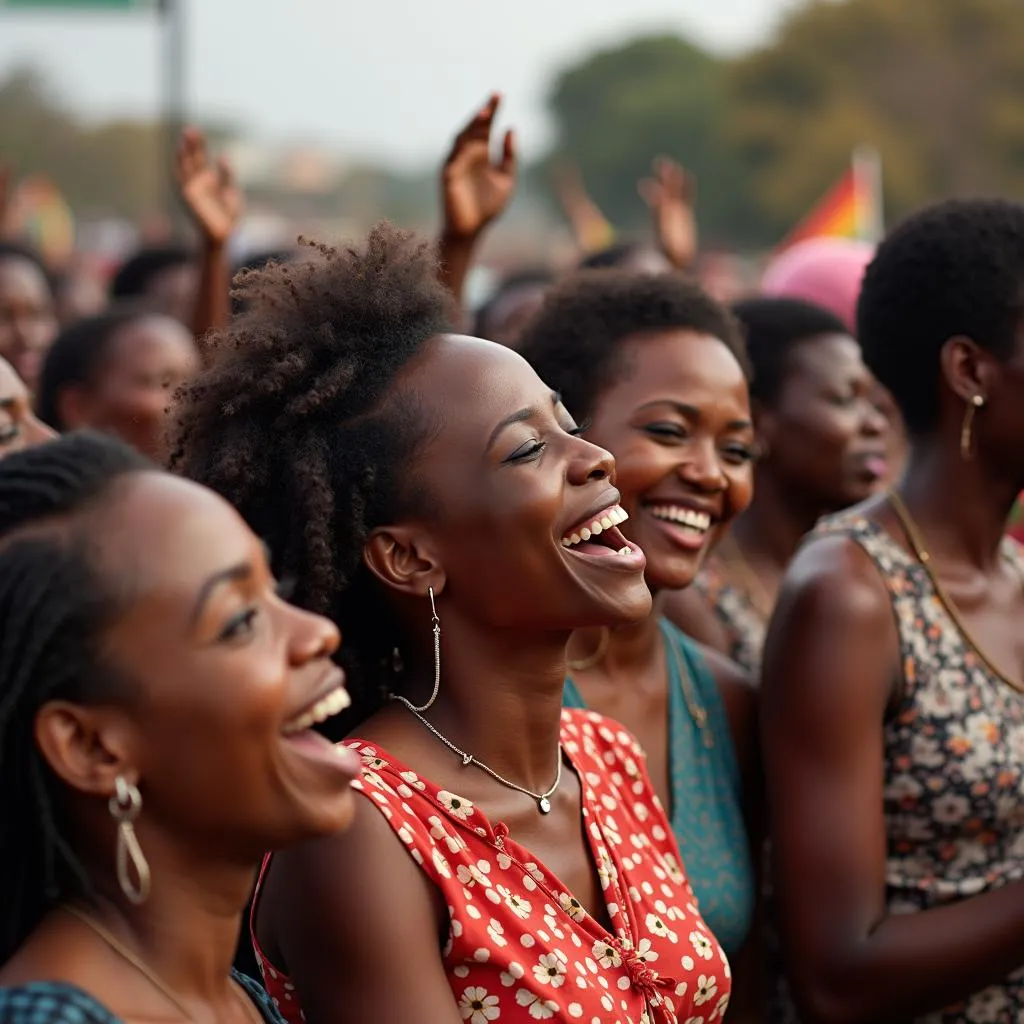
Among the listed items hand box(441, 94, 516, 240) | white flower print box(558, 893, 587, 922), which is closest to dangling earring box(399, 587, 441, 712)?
white flower print box(558, 893, 587, 922)

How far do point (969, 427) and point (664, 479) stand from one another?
65 centimetres

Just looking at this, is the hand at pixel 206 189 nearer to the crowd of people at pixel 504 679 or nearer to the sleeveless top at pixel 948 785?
the crowd of people at pixel 504 679

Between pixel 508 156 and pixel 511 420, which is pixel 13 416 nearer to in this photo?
pixel 511 420

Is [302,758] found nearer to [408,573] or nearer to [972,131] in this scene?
[408,573]

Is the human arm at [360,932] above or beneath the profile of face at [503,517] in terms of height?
beneath

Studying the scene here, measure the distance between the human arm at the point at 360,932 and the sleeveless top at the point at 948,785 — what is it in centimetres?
125

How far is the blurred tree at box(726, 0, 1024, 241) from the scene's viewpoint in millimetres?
58812

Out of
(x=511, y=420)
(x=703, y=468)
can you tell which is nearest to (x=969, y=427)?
(x=703, y=468)

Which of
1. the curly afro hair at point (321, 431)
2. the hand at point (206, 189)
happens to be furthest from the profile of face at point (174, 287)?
the curly afro hair at point (321, 431)

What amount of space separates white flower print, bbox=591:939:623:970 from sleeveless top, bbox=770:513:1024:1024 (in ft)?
3.07

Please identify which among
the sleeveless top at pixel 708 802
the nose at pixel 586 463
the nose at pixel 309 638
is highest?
the nose at pixel 309 638

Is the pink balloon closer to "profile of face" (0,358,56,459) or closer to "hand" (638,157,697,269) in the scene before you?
"hand" (638,157,697,269)

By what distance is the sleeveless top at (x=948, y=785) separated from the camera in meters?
3.22

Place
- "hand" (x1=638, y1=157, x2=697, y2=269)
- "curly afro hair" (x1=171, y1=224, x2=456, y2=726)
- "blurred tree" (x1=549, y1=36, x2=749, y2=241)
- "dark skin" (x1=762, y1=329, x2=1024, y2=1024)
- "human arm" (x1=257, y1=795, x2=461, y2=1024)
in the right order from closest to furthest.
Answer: "human arm" (x1=257, y1=795, x2=461, y2=1024) → "curly afro hair" (x1=171, y1=224, x2=456, y2=726) → "dark skin" (x1=762, y1=329, x2=1024, y2=1024) → "hand" (x1=638, y1=157, x2=697, y2=269) → "blurred tree" (x1=549, y1=36, x2=749, y2=241)
